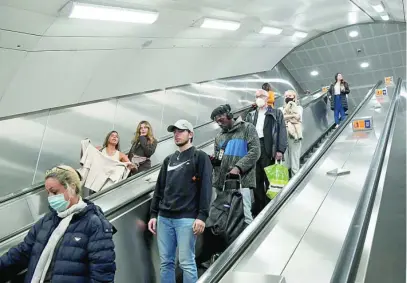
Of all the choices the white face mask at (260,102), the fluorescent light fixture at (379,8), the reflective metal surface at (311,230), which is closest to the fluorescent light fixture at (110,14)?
the white face mask at (260,102)

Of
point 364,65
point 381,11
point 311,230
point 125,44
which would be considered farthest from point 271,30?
point 311,230

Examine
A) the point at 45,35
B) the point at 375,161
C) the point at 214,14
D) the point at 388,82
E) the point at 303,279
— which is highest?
the point at 214,14

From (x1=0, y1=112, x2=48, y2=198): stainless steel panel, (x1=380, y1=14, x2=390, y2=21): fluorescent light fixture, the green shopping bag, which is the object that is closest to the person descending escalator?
the green shopping bag

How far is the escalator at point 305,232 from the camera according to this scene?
2.15m

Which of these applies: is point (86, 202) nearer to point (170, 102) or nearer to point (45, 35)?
point (45, 35)

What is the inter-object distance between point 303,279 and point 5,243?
7.81 feet

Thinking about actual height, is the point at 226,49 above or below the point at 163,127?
above

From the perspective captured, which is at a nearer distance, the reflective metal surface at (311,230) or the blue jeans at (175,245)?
the reflective metal surface at (311,230)

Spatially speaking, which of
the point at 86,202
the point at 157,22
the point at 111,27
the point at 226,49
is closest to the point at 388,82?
the point at 226,49

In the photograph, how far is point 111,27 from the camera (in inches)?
268

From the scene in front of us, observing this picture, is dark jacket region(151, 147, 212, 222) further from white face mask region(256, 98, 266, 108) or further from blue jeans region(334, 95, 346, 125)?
blue jeans region(334, 95, 346, 125)

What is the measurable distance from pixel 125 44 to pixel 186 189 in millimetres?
4848

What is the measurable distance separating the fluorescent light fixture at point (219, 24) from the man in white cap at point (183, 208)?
17.1ft

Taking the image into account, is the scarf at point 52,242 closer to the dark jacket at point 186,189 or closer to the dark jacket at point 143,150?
the dark jacket at point 186,189
